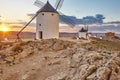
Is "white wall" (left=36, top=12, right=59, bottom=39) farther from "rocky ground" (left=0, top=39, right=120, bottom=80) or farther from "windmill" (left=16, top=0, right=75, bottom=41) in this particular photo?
"rocky ground" (left=0, top=39, right=120, bottom=80)

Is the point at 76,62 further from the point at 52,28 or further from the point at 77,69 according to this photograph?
the point at 52,28

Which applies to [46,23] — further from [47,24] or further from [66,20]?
[66,20]

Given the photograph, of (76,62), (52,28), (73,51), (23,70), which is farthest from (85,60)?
(52,28)

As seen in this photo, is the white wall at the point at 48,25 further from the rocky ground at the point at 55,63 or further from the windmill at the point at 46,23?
the rocky ground at the point at 55,63

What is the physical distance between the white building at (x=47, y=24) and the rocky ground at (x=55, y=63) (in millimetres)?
14441

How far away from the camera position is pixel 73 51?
29.2 metres

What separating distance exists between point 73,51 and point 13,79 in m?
7.55

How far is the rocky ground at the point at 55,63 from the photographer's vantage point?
71.3 ft

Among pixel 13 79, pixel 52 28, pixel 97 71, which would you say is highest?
pixel 52 28

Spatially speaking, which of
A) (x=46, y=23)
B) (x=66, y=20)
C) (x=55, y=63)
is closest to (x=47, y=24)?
(x=46, y=23)

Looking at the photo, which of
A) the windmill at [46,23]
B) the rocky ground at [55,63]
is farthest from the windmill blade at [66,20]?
the rocky ground at [55,63]

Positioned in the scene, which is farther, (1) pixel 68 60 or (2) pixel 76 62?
(1) pixel 68 60

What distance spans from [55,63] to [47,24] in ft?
77.0

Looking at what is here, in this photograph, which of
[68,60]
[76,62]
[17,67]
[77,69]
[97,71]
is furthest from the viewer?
[17,67]
